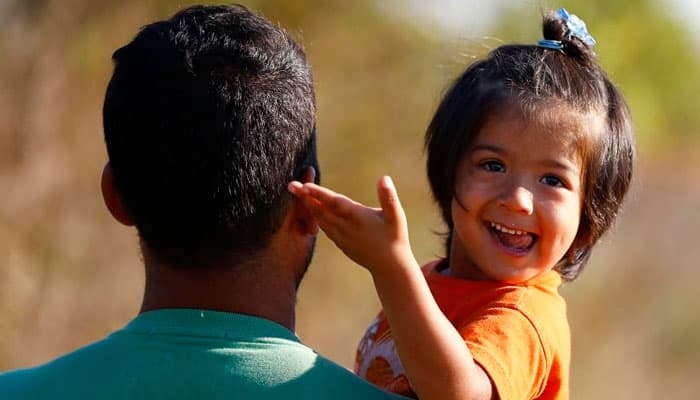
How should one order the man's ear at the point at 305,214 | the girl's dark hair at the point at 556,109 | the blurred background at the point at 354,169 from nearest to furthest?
the man's ear at the point at 305,214, the girl's dark hair at the point at 556,109, the blurred background at the point at 354,169

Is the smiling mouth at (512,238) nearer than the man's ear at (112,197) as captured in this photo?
No

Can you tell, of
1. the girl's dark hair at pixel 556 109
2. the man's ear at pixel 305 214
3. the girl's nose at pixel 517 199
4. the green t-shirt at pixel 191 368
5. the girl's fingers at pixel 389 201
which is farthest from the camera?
the girl's dark hair at pixel 556 109

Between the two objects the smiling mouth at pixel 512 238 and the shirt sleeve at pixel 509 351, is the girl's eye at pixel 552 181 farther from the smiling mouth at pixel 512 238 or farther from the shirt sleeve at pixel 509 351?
the shirt sleeve at pixel 509 351

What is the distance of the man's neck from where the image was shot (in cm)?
227

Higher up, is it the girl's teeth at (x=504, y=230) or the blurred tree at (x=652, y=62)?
the blurred tree at (x=652, y=62)

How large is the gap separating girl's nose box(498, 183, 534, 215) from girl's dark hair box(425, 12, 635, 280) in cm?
17

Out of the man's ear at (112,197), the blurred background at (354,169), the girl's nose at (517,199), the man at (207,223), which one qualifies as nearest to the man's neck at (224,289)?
the man at (207,223)

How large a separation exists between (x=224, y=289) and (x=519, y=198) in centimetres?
77

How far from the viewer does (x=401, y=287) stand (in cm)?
224

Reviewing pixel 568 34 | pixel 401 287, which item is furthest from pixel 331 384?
pixel 568 34

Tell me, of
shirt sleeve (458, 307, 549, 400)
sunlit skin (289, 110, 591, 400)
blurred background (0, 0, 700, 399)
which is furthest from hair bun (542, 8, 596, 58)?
blurred background (0, 0, 700, 399)

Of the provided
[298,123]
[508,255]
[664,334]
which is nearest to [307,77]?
[298,123]

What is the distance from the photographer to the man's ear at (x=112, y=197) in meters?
2.35

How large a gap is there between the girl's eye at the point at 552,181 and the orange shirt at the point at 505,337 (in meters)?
0.20
